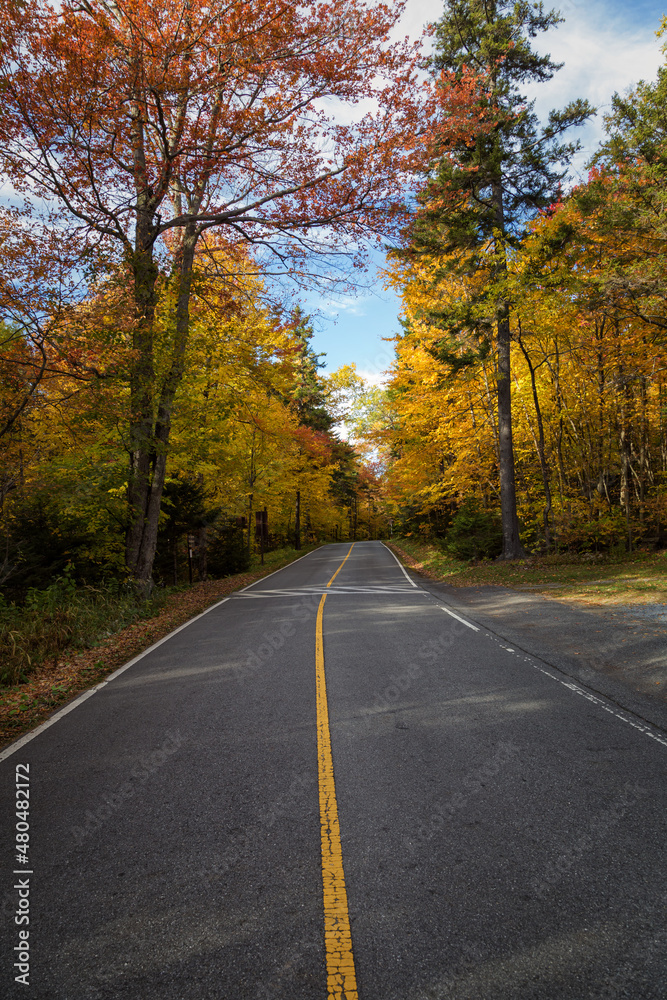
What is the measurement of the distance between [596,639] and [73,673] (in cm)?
764

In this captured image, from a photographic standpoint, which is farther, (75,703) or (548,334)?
(548,334)

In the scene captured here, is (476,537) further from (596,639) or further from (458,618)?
(596,639)

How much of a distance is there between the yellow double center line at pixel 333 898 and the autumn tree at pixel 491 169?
14.1 m

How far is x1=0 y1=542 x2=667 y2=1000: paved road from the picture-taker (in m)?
2.23

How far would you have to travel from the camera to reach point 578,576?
14000 millimetres

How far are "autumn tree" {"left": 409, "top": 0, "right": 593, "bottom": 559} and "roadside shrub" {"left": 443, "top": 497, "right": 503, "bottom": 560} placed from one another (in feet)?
8.19

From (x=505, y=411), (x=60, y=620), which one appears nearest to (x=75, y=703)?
(x=60, y=620)

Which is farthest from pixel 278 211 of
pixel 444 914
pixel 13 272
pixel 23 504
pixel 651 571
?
pixel 651 571

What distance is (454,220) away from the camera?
1545 centimetres

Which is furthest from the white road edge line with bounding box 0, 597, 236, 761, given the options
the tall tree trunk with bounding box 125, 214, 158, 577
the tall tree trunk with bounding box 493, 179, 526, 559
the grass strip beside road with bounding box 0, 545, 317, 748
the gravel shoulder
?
the tall tree trunk with bounding box 493, 179, 526, 559

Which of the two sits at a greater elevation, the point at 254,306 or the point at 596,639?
the point at 254,306

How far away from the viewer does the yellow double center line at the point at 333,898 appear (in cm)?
216

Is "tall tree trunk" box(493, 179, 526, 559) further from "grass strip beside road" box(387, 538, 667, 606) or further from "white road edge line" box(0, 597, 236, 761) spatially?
"white road edge line" box(0, 597, 236, 761)

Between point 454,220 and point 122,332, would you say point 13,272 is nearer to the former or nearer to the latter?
point 122,332
